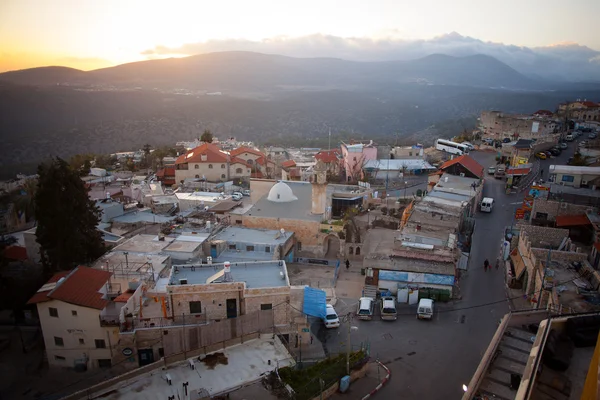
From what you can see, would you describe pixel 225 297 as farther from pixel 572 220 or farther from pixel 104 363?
pixel 572 220

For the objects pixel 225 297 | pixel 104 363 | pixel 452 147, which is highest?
pixel 452 147

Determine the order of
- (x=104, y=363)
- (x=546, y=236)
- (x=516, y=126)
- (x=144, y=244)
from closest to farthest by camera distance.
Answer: (x=104, y=363) < (x=546, y=236) < (x=144, y=244) < (x=516, y=126)

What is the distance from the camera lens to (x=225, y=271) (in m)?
17.0

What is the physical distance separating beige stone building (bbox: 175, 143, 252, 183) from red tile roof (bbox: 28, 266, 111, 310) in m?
24.3

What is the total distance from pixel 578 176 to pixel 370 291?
1921cm

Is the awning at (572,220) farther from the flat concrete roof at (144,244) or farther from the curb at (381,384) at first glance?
the flat concrete roof at (144,244)

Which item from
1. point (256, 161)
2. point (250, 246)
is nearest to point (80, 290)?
point (250, 246)

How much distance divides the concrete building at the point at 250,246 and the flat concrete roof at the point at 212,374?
792 centimetres

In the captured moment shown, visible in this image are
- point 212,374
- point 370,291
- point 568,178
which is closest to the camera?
point 212,374

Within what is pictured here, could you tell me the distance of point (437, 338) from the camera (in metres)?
17.4

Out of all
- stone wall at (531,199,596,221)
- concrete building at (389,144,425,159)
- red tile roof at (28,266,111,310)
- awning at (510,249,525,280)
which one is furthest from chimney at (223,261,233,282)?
concrete building at (389,144,425,159)

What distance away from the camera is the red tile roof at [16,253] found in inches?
904

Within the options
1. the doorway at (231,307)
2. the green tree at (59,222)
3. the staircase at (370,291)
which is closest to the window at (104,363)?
the doorway at (231,307)

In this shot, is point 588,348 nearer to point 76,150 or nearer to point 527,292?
point 527,292
